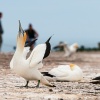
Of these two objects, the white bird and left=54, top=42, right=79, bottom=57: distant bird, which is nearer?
the white bird

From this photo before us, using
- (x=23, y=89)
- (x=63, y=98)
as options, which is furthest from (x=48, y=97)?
(x=23, y=89)

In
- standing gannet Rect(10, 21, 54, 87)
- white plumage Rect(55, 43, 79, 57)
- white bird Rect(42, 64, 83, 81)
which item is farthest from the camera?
white plumage Rect(55, 43, 79, 57)

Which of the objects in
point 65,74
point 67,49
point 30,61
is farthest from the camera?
point 67,49

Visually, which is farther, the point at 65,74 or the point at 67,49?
the point at 67,49

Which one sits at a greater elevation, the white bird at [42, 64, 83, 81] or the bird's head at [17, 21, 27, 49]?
the bird's head at [17, 21, 27, 49]

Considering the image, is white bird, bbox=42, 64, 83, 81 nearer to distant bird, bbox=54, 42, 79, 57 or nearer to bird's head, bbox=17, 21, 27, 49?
bird's head, bbox=17, 21, 27, 49

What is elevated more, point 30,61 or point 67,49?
point 30,61

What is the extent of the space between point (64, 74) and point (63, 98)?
3.41 m

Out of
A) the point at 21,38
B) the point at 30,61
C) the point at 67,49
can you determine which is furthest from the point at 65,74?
the point at 67,49

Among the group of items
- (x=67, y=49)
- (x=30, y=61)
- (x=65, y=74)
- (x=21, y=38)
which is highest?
(x=21, y=38)

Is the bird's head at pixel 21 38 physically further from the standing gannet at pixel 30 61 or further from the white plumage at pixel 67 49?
the white plumage at pixel 67 49

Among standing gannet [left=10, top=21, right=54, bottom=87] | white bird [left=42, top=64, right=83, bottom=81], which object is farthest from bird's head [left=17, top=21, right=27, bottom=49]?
white bird [left=42, top=64, right=83, bottom=81]

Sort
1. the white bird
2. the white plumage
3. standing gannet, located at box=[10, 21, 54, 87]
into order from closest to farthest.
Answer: standing gannet, located at box=[10, 21, 54, 87]
the white bird
the white plumage

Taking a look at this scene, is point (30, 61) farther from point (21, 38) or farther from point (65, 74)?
point (65, 74)
